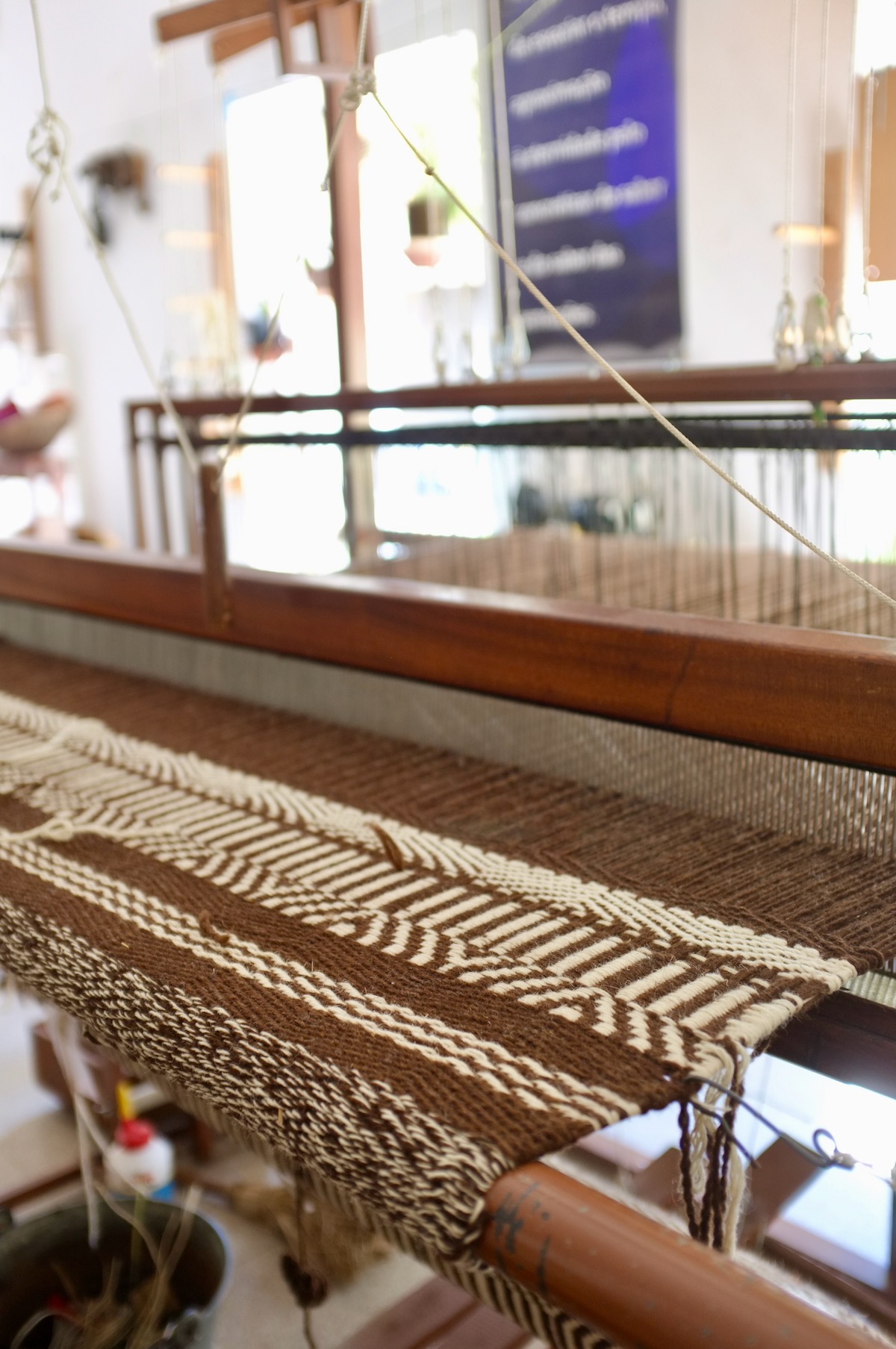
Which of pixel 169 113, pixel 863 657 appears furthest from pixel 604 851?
pixel 169 113

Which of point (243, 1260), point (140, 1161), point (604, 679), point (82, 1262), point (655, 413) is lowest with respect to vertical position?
point (243, 1260)

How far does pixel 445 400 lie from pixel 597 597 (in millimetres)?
508

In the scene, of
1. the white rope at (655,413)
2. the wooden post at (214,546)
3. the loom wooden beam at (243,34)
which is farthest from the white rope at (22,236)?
the loom wooden beam at (243,34)

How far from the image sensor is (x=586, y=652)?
951 mm

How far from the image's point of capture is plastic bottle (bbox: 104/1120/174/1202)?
206cm

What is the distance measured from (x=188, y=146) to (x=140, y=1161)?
4695 millimetres

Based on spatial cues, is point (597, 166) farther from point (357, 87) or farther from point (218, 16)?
point (357, 87)

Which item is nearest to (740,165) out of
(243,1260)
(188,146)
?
Answer: (188,146)

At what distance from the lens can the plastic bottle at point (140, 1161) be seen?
2.06m

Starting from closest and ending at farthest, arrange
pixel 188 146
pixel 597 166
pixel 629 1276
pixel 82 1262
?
pixel 629 1276
pixel 82 1262
pixel 597 166
pixel 188 146

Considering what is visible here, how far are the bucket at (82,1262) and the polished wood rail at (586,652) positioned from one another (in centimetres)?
79

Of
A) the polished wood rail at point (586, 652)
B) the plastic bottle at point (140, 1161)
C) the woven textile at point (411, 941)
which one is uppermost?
Result: the polished wood rail at point (586, 652)

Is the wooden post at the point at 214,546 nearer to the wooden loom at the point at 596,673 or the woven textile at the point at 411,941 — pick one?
the wooden loom at the point at 596,673

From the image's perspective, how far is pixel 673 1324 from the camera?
46cm
